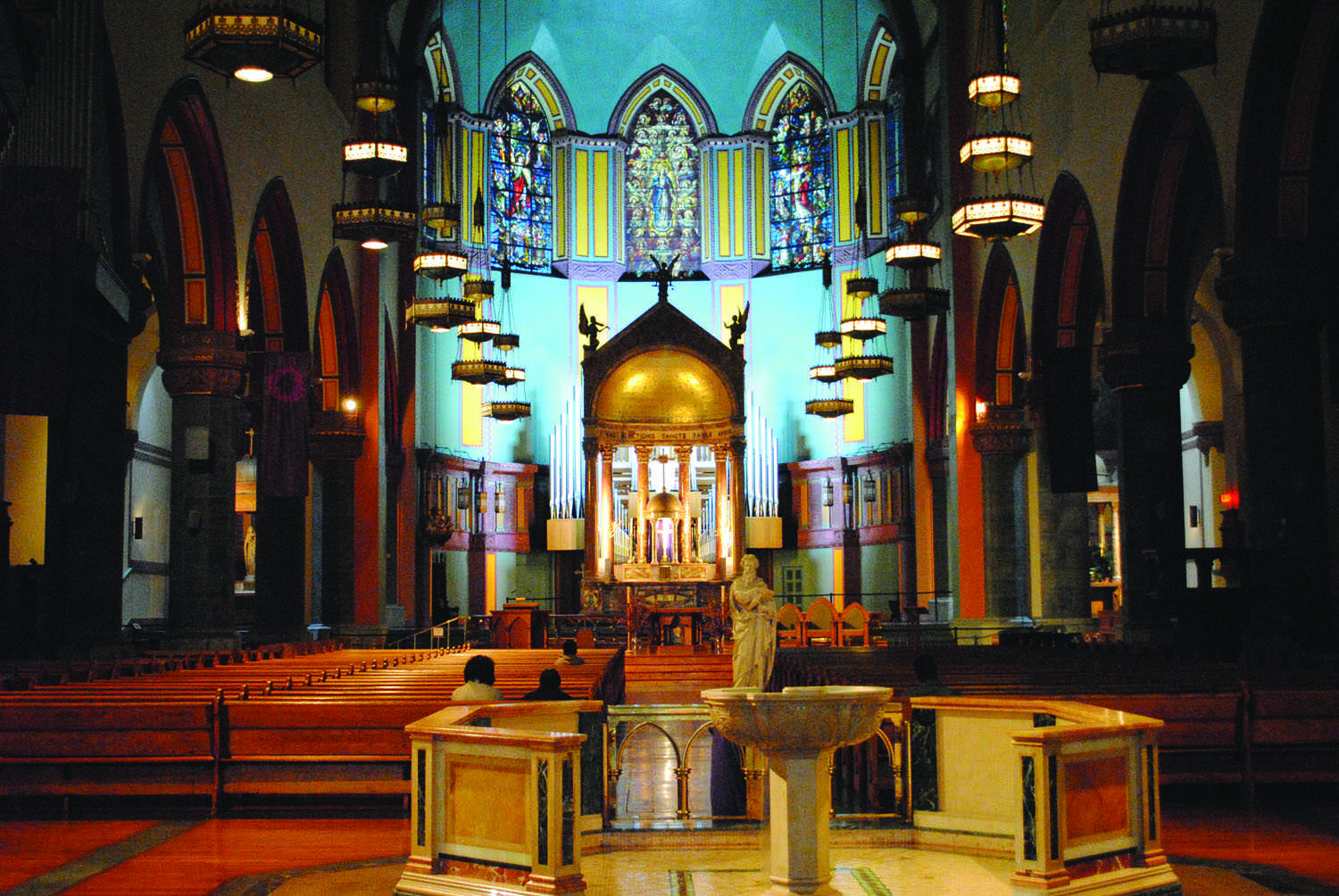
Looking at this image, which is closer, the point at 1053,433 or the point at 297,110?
the point at 1053,433

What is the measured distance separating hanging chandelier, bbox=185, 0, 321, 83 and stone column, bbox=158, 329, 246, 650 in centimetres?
423

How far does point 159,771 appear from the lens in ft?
30.0

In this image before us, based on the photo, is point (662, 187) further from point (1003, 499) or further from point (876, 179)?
point (1003, 499)

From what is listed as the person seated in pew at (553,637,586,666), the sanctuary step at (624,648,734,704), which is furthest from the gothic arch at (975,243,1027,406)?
the person seated in pew at (553,637,586,666)

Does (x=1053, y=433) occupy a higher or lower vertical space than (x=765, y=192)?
lower

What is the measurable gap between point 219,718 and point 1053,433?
43.9ft

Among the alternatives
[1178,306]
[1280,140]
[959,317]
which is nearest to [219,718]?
[1280,140]

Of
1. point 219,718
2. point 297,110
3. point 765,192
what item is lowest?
point 219,718

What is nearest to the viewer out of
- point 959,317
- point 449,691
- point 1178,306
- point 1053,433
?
point 449,691

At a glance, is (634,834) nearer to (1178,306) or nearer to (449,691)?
(449,691)

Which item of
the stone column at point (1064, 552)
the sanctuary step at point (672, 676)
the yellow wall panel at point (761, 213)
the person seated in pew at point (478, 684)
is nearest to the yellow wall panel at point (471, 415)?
the yellow wall panel at point (761, 213)

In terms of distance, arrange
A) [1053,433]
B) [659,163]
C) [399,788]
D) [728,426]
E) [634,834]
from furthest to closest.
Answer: [659,163] < [728,426] < [1053,433] < [399,788] < [634,834]

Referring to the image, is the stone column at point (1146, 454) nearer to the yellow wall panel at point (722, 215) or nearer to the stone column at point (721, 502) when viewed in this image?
the stone column at point (721, 502)

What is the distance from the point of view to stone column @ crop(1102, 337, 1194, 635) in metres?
16.8
